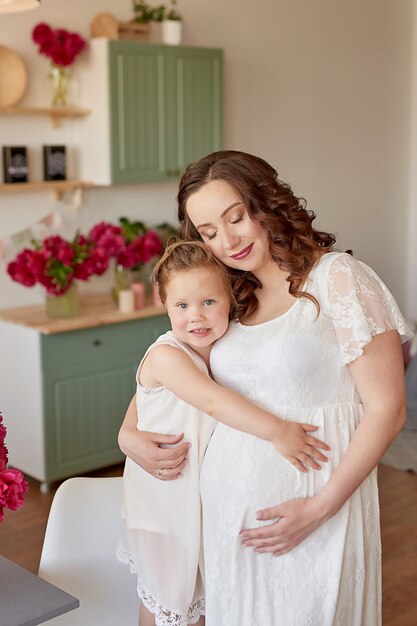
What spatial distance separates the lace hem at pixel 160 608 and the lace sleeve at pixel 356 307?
26.0 inches

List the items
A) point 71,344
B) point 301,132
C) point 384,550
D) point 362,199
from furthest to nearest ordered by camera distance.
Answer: point 362,199 < point 301,132 < point 71,344 < point 384,550

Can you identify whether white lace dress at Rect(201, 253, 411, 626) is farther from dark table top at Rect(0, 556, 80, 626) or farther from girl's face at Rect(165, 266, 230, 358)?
dark table top at Rect(0, 556, 80, 626)

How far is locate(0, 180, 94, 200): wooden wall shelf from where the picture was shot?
4.59 m

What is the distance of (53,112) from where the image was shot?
475 cm

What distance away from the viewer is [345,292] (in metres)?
1.80

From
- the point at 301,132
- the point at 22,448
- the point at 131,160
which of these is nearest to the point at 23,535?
the point at 22,448

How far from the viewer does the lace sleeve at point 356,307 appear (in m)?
1.77

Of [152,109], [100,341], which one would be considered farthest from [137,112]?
[100,341]

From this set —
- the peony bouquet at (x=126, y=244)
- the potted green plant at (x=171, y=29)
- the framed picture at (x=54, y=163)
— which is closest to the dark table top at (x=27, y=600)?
the peony bouquet at (x=126, y=244)

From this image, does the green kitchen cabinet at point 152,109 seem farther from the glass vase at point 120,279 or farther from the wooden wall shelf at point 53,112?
the glass vase at point 120,279

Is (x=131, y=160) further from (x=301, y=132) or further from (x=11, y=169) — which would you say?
(x=301, y=132)

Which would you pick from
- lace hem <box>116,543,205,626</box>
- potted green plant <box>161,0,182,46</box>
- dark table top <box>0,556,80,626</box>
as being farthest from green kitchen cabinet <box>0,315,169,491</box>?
dark table top <box>0,556,80,626</box>

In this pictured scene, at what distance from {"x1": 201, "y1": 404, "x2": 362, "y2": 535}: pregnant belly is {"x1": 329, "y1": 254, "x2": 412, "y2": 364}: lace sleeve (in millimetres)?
151

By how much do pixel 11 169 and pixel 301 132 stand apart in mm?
2284
